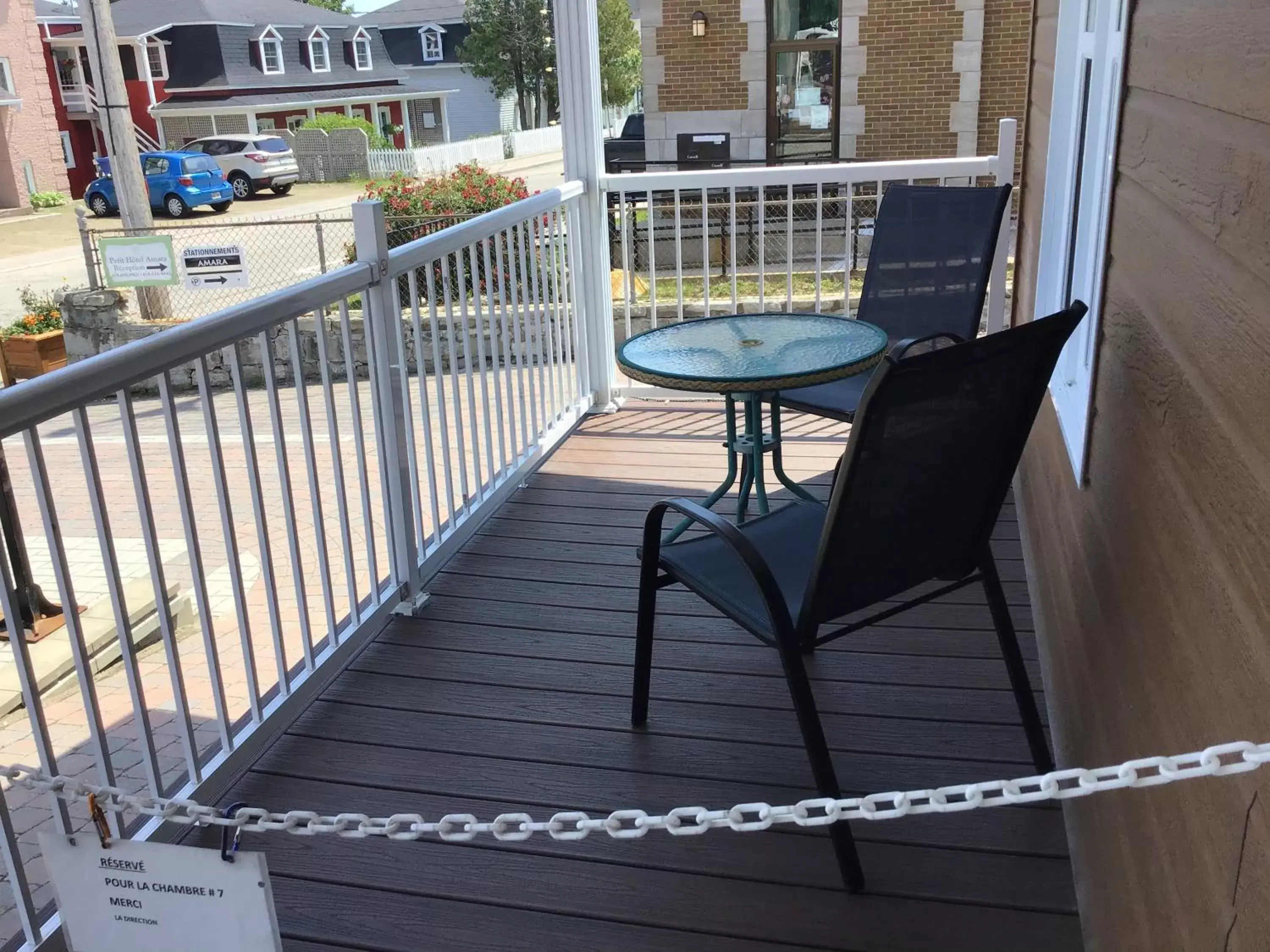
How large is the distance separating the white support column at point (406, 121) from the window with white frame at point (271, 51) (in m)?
4.46

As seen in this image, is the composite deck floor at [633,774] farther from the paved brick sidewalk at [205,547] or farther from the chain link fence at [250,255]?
the chain link fence at [250,255]

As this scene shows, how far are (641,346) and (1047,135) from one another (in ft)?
5.06

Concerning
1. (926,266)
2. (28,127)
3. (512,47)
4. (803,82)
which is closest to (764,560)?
(926,266)

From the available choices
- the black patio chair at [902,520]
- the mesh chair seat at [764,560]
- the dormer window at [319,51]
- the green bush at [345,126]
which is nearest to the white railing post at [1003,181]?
the mesh chair seat at [764,560]

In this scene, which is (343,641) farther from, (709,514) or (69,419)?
(69,419)

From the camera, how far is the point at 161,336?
179 cm

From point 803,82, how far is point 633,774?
502 inches

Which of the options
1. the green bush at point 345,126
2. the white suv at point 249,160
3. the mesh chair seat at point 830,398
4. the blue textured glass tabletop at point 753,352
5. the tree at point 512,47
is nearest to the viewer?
the blue textured glass tabletop at point 753,352

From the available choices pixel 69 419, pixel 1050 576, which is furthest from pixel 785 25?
pixel 1050 576

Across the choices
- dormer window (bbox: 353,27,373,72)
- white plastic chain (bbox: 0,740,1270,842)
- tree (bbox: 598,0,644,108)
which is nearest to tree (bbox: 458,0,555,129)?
tree (bbox: 598,0,644,108)

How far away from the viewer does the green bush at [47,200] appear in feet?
90.8

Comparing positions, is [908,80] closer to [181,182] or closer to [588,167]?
[588,167]

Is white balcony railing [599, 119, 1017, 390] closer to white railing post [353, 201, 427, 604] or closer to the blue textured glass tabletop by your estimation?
the blue textured glass tabletop

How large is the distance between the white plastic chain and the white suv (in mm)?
26198
